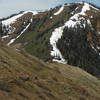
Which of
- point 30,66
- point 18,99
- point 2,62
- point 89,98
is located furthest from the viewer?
point 30,66

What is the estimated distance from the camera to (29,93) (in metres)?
47.9

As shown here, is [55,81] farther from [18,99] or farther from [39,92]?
[18,99]

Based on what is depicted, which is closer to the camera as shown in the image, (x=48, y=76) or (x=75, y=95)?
(x=75, y=95)

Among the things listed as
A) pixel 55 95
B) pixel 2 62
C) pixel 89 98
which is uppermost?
pixel 2 62

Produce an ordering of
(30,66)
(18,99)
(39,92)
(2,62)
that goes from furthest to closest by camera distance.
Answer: (30,66), (2,62), (39,92), (18,99)

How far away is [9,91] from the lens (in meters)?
44.9

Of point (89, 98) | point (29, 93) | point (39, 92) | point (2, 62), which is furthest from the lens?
point (89, 98)

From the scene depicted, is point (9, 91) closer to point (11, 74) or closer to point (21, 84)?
point (21, 84)

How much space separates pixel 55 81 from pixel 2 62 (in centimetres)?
1097

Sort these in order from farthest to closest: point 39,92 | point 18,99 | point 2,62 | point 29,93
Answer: point 2,62, point 39,92, point 29,93, point 18,99

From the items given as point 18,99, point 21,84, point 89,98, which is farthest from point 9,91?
point 89,98

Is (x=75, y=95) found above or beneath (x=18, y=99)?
beneath

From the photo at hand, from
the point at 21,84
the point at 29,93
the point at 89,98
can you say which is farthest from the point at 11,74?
the point at 89,98

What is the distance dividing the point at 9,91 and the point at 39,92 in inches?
278
